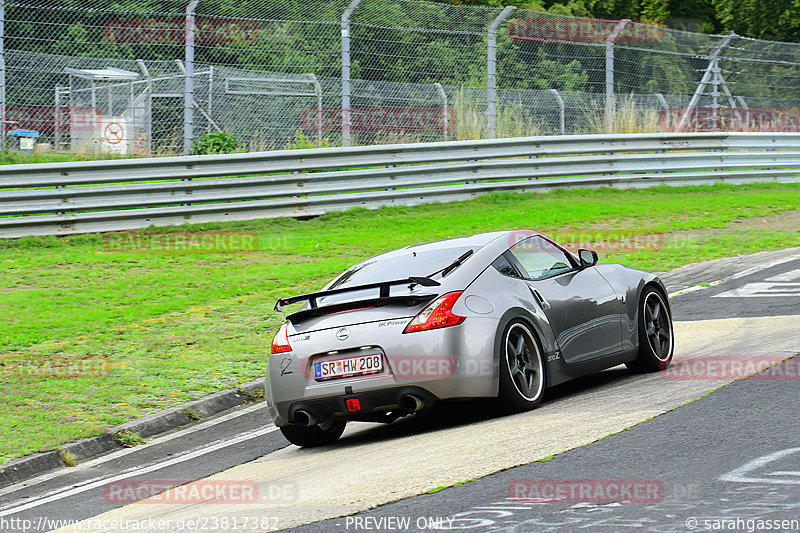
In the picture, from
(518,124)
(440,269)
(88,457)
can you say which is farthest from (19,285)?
(518,124)

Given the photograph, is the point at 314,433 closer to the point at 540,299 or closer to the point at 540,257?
the point at 540,299

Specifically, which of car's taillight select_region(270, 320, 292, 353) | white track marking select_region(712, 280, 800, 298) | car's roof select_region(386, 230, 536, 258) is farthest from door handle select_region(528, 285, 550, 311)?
white track marking select_region(712, 280, 800, 298)

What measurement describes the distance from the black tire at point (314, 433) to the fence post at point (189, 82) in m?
10.6

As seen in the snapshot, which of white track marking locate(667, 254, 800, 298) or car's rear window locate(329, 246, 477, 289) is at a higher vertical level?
car's rear window locate(329, 246, 477, 289)

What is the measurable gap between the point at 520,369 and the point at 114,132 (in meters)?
12.2

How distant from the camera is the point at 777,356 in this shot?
8.40 m

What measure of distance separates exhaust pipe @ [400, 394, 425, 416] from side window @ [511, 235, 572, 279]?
1.54 metres

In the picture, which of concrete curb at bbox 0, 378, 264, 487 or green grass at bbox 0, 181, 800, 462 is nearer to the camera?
concrete curb at bbox 0, 378, 264, 487

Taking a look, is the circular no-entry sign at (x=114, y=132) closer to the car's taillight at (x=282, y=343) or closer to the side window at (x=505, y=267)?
the car's taillight at (x=282, y=343)

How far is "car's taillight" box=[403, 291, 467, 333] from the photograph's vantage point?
6.98 metres

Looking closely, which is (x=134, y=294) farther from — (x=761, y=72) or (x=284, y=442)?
(x=761, y=72)

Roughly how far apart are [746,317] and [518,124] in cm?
1145

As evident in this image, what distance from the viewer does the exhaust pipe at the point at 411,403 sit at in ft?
22.7

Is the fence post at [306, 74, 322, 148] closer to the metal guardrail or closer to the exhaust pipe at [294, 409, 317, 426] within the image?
the metal guardrail
